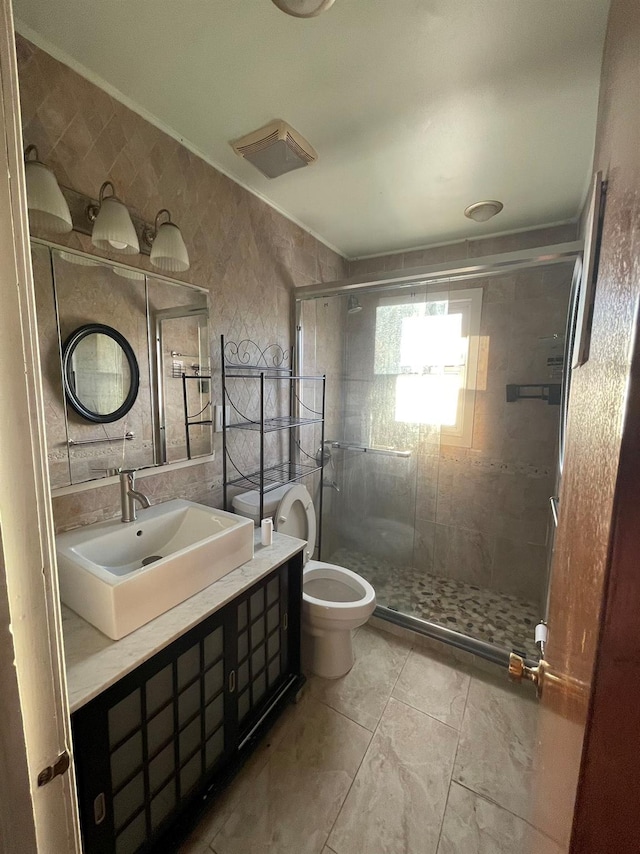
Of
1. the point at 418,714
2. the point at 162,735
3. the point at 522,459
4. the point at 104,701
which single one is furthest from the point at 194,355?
the point at 522,459

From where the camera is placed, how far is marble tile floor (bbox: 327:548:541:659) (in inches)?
80.4

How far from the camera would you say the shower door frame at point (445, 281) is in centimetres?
163

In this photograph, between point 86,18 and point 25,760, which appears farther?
point 86,18

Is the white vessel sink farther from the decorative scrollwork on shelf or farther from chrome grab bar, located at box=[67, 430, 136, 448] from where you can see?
the decorative scrollwork on shelf

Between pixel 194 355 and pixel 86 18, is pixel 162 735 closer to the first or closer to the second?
pixel 194 355

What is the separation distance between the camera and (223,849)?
1109 mm

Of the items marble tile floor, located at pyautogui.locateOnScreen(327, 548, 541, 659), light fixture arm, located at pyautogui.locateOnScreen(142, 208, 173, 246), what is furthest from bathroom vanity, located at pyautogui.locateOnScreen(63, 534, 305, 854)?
light fixture arm, located at pyautogui.locateOnScreen(142, 208, 173, 246)

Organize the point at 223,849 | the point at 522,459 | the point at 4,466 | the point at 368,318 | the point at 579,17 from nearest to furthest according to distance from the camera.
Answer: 1. the point at 4,466
2. the point at 579,17
3. the point at 223,849
4. the point at 522,459
5. the point at 368,318

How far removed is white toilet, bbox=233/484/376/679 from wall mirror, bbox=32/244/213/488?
433 mm

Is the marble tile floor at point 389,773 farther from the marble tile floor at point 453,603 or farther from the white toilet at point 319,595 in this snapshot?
the marble tile floor at point 453,603

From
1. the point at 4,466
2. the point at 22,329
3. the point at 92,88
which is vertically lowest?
the point at 4,466

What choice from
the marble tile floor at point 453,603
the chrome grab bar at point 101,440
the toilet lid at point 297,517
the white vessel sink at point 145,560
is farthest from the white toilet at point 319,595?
the chrome grab bar at point 101,440

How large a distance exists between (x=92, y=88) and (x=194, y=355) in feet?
3.14

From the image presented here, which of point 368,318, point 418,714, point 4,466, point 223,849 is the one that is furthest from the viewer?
point 368,318
